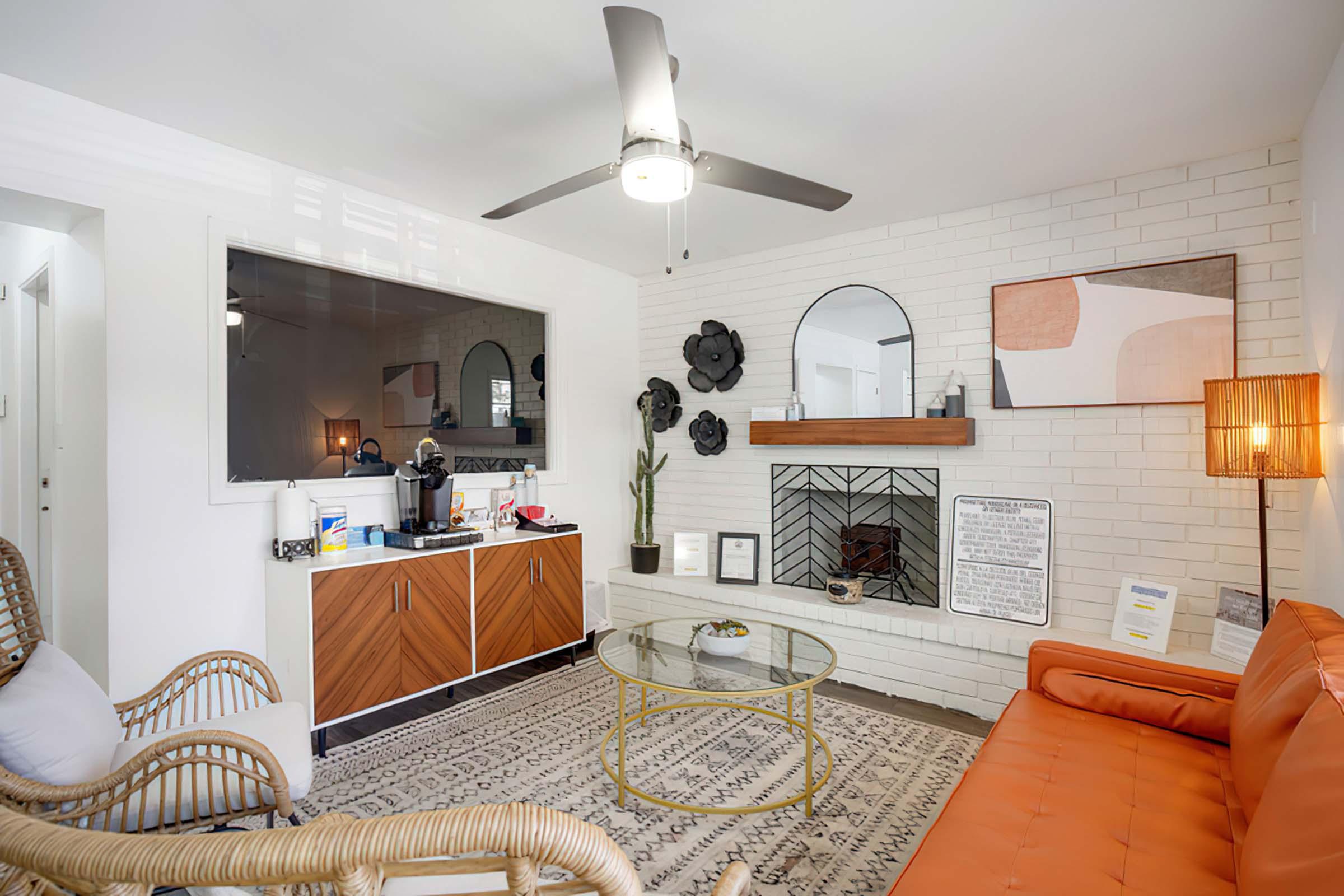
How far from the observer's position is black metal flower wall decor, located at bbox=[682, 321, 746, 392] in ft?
15.0

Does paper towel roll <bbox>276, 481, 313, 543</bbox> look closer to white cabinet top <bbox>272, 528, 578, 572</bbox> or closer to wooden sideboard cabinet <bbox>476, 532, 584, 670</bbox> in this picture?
white cabinet top <bbox>272, 528, 578, 572</bbox>

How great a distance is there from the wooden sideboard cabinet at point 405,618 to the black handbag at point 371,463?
43 cm

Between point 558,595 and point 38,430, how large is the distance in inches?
116

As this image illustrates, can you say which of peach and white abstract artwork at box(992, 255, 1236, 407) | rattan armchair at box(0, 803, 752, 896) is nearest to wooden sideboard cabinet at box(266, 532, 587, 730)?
rattan armchair at box(0, 803, 752, 896)

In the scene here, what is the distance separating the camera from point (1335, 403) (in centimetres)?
227

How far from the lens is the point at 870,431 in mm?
3910

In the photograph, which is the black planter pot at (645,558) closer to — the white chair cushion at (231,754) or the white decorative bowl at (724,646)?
the white decorative bowl at (724,646)

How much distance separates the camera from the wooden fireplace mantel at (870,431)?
3623 mm

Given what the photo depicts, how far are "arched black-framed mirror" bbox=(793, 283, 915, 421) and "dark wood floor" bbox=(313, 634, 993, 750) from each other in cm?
161

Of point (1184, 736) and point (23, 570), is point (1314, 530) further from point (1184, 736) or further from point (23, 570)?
point (23, 570)

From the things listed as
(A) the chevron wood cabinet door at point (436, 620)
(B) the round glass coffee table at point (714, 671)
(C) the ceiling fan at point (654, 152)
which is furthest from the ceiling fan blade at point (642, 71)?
(A) the chevron wood cabinet door at point (436, 620)

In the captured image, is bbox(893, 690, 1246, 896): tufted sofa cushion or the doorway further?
the doorway

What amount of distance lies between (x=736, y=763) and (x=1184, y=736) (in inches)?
61.5

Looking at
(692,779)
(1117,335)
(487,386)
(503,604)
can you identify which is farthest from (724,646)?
(1117,335)
